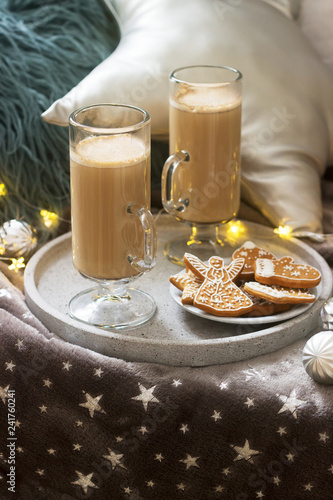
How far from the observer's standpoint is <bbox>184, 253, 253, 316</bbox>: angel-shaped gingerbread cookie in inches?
36.6

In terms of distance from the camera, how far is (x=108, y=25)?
141 cm

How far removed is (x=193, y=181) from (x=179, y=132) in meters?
0.09

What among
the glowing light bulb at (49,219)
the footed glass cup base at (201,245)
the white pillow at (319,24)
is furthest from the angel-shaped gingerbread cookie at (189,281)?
the white pillow at (319,24)

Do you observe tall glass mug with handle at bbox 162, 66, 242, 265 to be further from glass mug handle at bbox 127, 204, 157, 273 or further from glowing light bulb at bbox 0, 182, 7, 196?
glowing light bulb at bbox 0, 182, 7, 196

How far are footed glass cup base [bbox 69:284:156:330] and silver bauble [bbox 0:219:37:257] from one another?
0.65ft

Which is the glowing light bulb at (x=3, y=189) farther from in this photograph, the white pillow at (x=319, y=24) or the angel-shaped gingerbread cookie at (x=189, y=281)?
the white pillow at (x=319, y=24)

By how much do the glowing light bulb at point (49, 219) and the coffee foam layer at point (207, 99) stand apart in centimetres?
36

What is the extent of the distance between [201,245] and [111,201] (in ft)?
1.17

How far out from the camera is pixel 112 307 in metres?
1.00

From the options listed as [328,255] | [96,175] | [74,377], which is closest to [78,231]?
[96,175]

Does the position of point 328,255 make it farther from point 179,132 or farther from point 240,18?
point 240,18

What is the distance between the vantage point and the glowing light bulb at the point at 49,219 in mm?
1307

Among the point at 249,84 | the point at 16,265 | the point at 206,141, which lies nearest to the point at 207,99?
the point at 206,141

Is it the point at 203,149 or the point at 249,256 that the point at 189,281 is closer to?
the point at 249,256
